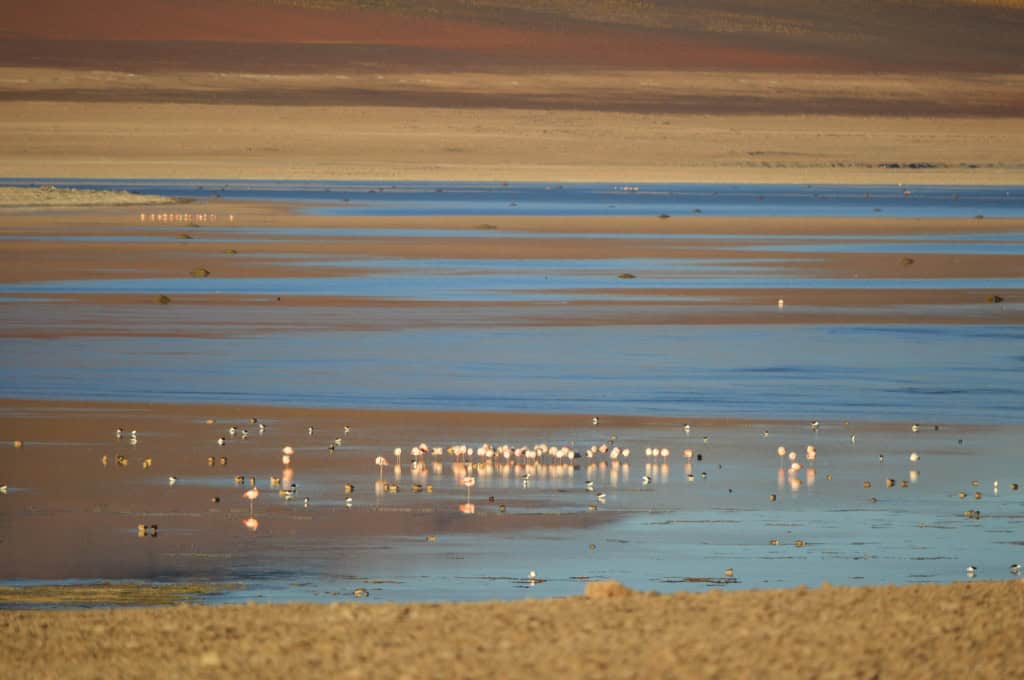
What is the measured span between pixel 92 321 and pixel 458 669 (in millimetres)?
20350

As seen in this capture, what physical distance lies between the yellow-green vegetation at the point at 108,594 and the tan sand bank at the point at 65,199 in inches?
2039

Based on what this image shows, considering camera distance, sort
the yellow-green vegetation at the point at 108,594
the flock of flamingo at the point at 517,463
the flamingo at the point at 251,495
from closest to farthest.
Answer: the yellow-green vegetation at the point at 108,594
the flamingo at the point at 251,495
the flock of flamingo at the point at 517,463

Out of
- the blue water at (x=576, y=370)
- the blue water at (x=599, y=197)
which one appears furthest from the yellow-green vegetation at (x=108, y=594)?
the blue water at (x=599, y=197)

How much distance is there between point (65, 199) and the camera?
213 feet

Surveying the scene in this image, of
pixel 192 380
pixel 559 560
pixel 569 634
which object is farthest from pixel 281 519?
pixel 192 380

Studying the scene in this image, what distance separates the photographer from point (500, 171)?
111938mm

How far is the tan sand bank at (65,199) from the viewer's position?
63.1 meters

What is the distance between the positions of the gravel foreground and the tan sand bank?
53.9 meters

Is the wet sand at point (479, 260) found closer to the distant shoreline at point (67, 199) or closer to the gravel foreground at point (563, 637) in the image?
the distant shoreline at point (67, 199)

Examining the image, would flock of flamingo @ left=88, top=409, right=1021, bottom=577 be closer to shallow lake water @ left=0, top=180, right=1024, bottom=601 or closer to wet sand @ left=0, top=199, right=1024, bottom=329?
shallow lake water @ left=0, top=180, right=1024, bottom=601

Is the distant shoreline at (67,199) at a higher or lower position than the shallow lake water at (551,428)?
higher

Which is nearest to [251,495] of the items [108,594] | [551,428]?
[108,594]

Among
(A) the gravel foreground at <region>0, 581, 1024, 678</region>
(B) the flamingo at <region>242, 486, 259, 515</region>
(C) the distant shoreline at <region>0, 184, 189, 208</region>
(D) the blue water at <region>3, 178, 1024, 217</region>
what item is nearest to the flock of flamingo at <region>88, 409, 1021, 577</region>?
(B) the flamingo at <region>242, 486, 259, 515</region>

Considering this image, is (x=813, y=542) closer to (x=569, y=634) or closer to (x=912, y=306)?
(x=569, y=634)
